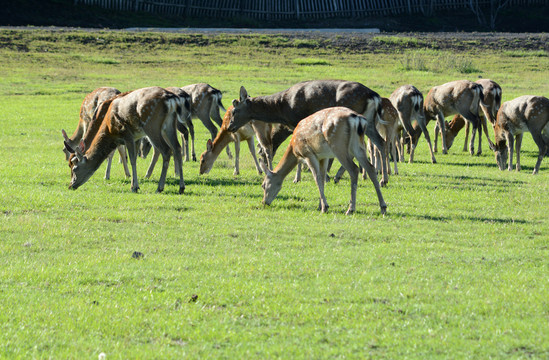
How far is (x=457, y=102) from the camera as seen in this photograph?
2170 centimetres

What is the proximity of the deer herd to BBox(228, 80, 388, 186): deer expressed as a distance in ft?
0.07

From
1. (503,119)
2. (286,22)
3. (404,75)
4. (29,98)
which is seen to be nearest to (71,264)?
(503,119)

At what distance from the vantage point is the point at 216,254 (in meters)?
9.76

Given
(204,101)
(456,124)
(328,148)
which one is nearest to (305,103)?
(328,148)

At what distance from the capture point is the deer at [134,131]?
567 inches

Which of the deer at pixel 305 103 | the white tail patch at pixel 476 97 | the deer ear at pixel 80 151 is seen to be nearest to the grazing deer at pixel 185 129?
the deer at pixel 305 103

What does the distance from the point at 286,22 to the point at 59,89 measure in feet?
93.1

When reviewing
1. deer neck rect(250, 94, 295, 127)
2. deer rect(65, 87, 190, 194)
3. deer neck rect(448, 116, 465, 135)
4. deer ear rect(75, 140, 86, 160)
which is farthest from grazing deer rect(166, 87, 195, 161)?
deer neck rect(448, 116, 465, 135)

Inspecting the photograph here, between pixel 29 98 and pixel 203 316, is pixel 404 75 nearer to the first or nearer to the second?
pixel 29 98

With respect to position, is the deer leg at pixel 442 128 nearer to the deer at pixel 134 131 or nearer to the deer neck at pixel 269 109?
the deer neck at pixel 269 109

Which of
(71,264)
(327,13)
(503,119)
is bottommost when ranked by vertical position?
(71,264)

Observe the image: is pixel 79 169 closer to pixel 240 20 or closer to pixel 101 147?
pixel 101 147

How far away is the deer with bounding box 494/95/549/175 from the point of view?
17.8 metres

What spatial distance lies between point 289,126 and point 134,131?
360cm
